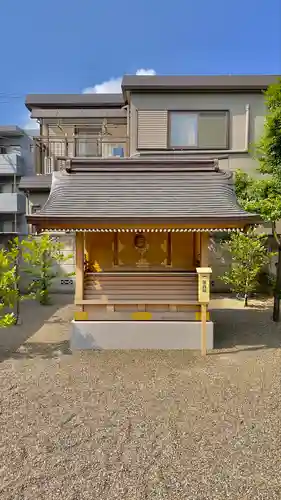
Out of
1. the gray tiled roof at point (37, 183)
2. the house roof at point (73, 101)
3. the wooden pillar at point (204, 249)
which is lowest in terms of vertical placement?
the wooden pillar at point (204, 249)

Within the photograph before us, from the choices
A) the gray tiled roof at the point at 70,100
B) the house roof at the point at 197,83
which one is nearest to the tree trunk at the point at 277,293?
the house roof at the point at 197,83

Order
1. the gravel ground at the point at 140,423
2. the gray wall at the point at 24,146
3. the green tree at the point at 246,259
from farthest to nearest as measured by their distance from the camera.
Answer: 1. the gray wall at the point at 24,146
2. the green tree at the point at 246,259
3. the gravel ground at the point at 140,423

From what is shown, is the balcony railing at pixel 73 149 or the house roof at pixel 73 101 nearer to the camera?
the balcony railing at pixel 73 149

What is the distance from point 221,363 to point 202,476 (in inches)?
138

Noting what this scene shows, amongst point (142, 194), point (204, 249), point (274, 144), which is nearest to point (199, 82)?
point (274, 144)

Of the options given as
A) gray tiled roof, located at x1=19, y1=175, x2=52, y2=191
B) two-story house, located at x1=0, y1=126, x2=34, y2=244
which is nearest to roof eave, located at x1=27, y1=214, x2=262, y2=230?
gray tiled roof, located at x1=19, y1=175, x2=52, y2=191

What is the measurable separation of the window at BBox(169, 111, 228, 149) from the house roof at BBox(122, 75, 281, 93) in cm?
94

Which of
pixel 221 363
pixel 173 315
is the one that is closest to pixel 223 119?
pixel 173 315

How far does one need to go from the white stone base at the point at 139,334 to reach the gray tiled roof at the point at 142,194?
2.47m

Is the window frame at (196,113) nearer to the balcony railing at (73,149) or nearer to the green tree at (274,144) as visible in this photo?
the balcony railing at (73,149)

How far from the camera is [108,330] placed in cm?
Result: 786

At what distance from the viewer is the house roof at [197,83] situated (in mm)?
13352

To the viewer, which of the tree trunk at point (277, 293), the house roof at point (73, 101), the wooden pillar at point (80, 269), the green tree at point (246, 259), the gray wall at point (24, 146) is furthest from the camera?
the gray wall at point (24, 146)

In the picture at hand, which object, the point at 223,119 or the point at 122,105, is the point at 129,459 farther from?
the point at 122,105
